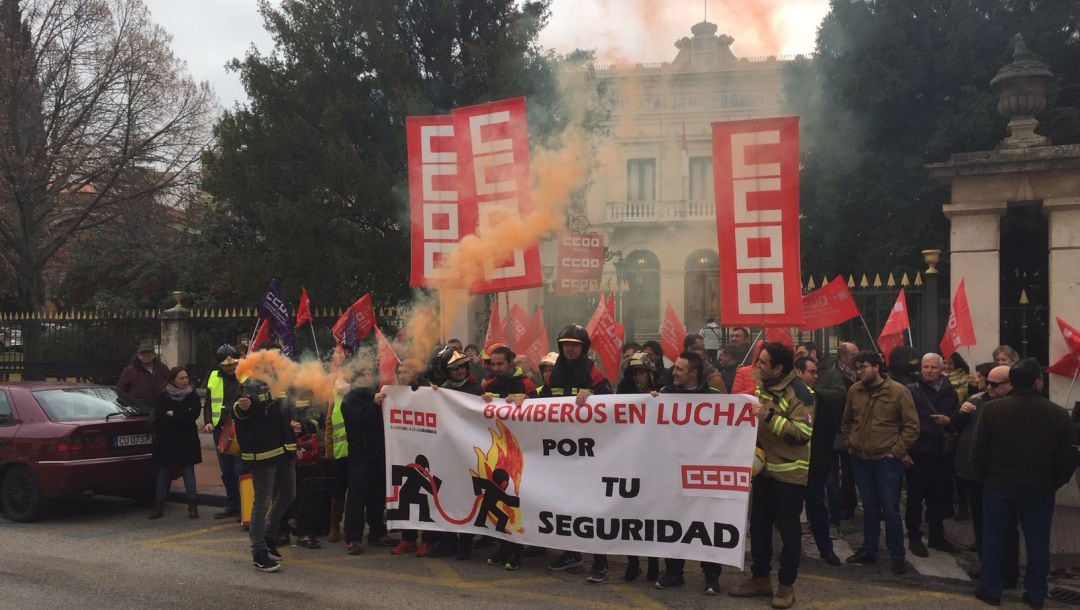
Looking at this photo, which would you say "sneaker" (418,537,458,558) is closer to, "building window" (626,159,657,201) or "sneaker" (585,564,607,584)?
"sneaker" (585,564,607,584)

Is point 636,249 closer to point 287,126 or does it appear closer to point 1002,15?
point 1002,15

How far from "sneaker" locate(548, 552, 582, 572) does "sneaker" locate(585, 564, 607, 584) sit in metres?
0.28

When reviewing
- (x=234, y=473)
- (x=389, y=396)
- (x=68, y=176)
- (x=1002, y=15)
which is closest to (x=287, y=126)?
(x=68, y=176)

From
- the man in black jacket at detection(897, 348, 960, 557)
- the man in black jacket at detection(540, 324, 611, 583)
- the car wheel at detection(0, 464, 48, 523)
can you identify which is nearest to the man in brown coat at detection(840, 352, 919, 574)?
the man in black jacket at detection(897, 348, 960, 557)

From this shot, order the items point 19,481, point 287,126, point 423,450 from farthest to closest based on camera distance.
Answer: point 287,126 < point 19,481 < point 423,450

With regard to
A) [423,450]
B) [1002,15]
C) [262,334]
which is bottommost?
[423,450]

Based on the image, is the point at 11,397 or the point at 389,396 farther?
the point at 11,397

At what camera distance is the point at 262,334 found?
10969mm

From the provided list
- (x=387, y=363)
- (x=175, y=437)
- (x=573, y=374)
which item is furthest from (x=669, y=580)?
(x=175, y=437)

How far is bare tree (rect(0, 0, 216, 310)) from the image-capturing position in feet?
61.0

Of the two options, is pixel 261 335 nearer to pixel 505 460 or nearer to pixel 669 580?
pixel 505 460

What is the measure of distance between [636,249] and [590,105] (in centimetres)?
1619

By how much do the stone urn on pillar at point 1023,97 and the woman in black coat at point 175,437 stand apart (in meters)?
9.34

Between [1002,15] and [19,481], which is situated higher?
[1002,15]
